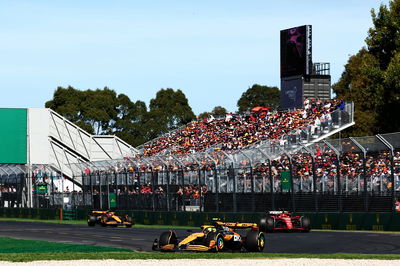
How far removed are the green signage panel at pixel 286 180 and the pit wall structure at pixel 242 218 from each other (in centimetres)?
158

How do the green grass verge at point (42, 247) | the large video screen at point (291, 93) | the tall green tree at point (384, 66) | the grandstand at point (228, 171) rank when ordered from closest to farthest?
the green grass verge at point (42, 247) < the grandstand at point (228, 171) < the tall green tree at point (384, 66) < the large video screen at point (291, 93)

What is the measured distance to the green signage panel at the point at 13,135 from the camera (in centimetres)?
7081

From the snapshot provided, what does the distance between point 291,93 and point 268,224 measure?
38.6m

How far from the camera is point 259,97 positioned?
12962cm

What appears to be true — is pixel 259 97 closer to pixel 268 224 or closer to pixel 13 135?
pixel 13 135

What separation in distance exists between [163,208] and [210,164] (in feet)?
17.7

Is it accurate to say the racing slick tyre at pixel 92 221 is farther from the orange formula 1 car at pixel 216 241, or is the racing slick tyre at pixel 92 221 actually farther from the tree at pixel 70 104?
the tree at pixel 70 104

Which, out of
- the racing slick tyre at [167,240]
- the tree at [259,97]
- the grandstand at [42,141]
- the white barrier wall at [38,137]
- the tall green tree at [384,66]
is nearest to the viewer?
the racing slick tyre at [167,240]

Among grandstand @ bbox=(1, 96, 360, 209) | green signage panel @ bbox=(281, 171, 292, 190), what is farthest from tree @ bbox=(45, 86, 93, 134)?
green signage panel @ bbox=(281, 171, 292, 190)

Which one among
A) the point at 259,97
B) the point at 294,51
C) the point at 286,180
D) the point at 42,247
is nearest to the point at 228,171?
the point at 286,180

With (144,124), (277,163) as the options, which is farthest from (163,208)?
(144,124)

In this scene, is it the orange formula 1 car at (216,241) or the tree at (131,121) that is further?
the tree at (131,121)

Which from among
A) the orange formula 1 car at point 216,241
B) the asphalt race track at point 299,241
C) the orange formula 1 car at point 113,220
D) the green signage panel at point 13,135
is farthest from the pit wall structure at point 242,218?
the green signage panel at point 13,135

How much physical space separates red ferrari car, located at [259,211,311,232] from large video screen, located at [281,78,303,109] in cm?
3639
